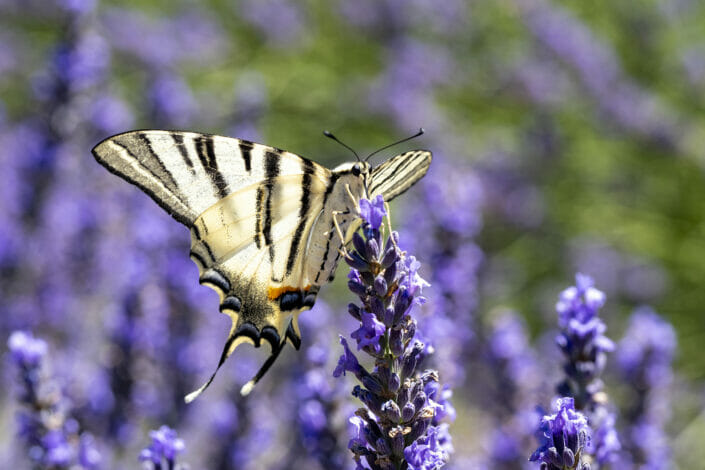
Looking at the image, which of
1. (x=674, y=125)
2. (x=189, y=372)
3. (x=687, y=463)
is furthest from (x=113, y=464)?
(x=674, y=125)

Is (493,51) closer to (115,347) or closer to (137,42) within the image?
(137,42)

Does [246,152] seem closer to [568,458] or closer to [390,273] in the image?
[390,273]

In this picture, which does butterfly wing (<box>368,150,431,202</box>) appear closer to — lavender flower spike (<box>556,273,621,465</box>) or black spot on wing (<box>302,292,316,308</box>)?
black spot on wing (<box>302,292,316,308</box>)

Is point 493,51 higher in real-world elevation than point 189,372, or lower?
higher

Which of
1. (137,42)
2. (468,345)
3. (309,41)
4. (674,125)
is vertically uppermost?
(309,41)

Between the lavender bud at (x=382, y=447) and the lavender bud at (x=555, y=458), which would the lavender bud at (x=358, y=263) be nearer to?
the lavender bud at (x=382, y=447)

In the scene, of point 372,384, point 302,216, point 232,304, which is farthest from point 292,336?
point 372,384

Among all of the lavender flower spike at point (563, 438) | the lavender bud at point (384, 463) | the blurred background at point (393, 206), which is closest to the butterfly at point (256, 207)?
the blurred background at point (393, 206)
